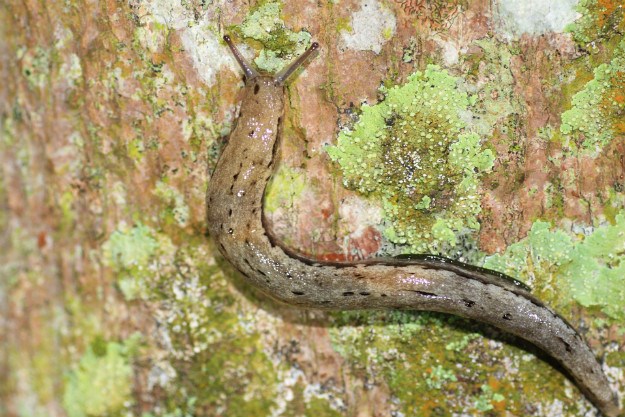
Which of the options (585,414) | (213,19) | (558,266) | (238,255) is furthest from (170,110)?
(585,414)

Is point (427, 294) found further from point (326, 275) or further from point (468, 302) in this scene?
point (326, 275)

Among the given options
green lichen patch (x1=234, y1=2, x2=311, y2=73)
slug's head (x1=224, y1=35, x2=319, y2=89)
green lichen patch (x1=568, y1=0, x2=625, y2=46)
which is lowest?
slug's head (x1=224, y1=35, x2=319, y2=89)

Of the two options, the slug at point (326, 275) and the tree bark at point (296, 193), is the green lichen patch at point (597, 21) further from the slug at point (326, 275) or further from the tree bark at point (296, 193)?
the slug at point (326, 275)

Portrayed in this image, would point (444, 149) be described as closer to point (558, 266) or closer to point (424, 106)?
point (424, 106)

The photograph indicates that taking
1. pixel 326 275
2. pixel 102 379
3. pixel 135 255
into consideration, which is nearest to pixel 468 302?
pixel 326 275

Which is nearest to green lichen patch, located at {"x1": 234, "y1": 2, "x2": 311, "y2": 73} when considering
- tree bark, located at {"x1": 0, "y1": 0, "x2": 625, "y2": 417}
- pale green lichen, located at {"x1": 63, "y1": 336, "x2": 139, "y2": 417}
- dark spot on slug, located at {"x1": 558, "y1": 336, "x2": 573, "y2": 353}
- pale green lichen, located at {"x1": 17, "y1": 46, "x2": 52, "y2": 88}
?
tree bark, located at {"x1": 0, "y1": 0, "x2": 625, "y2": 417}

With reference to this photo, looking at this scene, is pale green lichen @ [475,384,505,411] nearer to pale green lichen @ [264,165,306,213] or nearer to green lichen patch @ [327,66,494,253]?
green lichen patch @ [327,66,494,253]
